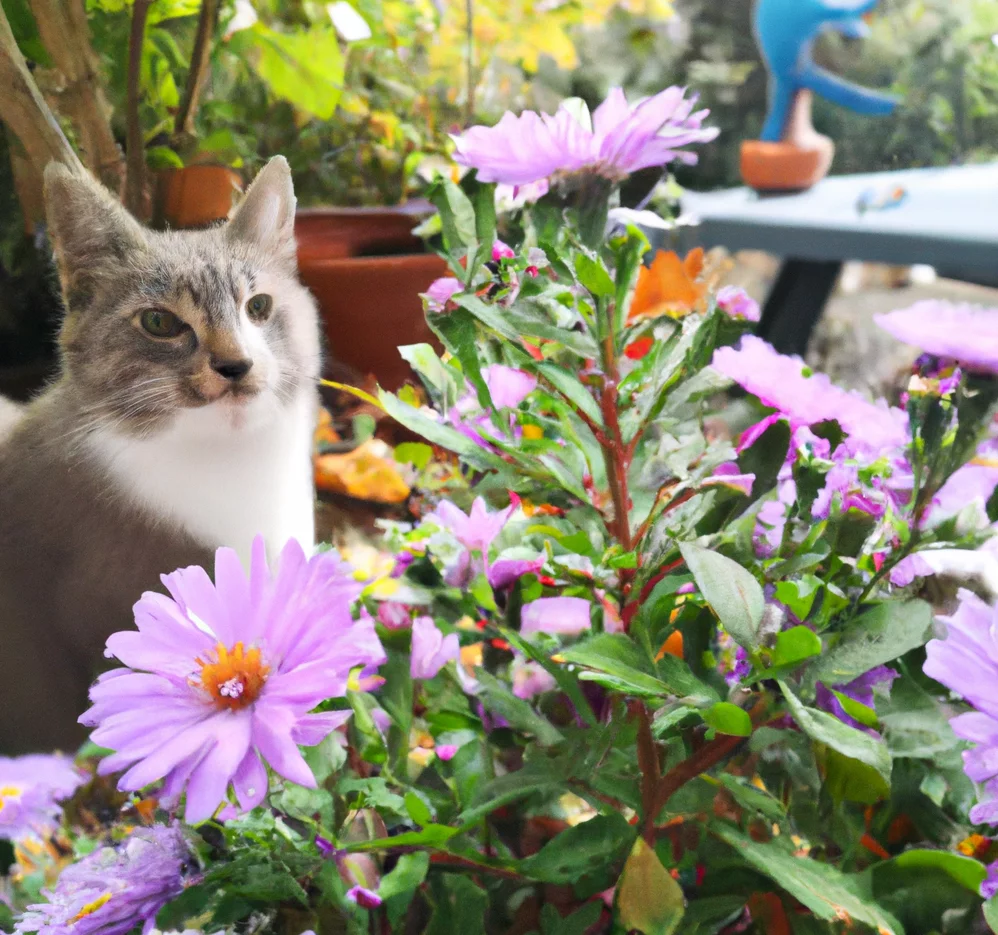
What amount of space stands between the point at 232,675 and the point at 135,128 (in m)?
0.24

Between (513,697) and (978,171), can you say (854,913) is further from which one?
(978,171)

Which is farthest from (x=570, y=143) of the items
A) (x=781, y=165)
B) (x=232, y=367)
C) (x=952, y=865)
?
(x=781, y=165)

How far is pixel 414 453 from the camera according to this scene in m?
0.41

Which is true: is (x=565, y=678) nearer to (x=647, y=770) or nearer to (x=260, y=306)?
(x=647, y=770)

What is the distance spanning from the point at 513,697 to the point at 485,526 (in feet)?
0.22

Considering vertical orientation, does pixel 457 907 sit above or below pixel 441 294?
below

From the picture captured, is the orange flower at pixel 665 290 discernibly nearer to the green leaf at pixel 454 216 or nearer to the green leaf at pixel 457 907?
the green leaf at pixel 454 216

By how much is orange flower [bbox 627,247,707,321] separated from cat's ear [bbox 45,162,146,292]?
24cm

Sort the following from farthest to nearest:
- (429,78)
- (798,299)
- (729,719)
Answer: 1. (798,299)
2. (429,78)
3. (729,719)

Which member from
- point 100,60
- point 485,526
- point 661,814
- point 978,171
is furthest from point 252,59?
point 978,171

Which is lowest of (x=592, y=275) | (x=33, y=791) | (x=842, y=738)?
(x=33, y=791)

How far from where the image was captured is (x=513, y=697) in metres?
0.30

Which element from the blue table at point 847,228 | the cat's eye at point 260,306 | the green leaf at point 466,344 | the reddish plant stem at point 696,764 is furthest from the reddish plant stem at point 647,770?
the blue table at point 847,228

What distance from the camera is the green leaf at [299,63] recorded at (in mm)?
376
